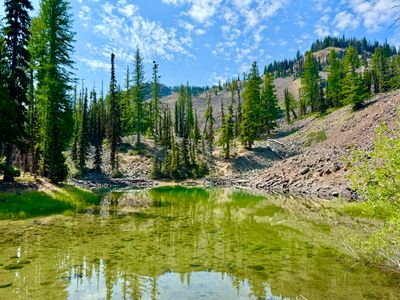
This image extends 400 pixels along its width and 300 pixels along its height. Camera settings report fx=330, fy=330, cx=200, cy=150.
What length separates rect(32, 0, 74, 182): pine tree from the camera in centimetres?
3231

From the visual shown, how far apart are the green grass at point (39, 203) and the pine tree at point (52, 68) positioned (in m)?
5.39

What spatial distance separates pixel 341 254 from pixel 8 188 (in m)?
24.1

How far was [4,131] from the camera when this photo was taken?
26.1 m

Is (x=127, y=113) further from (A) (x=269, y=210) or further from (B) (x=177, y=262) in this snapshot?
(B) (x=177, y=262)

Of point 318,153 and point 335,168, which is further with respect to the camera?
point 318,153

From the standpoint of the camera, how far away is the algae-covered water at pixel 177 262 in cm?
1043

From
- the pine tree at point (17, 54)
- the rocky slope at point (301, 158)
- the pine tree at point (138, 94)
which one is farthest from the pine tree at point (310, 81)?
the pine tree at point (17, 54)

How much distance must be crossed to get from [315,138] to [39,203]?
6134 centimetres

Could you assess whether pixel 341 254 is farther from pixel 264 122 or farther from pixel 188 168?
pixel 264 122

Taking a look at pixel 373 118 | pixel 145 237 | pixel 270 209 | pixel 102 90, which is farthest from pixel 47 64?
pixel 102 90

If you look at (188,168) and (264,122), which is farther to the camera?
(264,122)

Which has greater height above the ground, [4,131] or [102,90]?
[102,90]

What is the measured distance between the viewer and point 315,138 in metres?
72.8

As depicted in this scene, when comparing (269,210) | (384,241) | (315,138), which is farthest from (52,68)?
(315,138)
